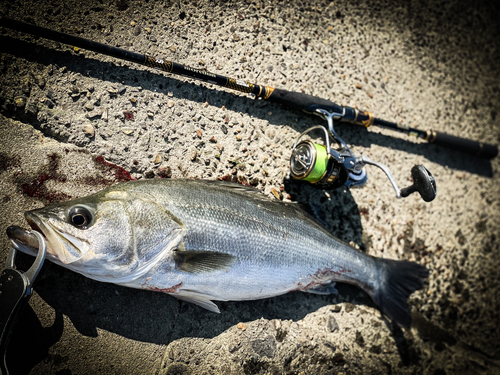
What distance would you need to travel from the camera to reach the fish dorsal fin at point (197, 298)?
2.06m

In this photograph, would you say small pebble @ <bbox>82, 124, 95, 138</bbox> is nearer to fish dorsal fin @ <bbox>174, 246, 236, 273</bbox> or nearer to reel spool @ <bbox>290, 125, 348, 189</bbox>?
fish dorsal fin @ <bbox>174, 246, 236, 273</bbox>

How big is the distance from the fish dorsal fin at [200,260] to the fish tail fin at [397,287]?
148 cm

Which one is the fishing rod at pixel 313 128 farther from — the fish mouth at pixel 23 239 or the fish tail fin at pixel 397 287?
the fish mouth at pixel 23 239

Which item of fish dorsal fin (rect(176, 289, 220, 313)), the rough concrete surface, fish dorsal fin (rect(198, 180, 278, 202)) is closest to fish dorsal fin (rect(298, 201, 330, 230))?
the rough concrete surface

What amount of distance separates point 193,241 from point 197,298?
1.55 feet

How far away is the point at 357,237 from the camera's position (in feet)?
9.79

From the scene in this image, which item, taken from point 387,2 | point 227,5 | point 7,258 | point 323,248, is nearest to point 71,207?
point 7,258

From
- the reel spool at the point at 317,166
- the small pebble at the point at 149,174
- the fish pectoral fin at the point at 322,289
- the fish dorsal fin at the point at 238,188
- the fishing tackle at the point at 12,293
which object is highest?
the reel spool at the point at 317,166

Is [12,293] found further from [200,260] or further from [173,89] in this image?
[173,89]

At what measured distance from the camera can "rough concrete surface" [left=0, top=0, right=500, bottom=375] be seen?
7.13ft

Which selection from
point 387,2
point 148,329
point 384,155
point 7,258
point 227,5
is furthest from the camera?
point 387,2

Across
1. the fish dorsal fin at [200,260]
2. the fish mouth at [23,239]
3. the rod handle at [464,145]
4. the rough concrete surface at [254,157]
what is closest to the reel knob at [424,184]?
the rough concrete surface at [254,157]

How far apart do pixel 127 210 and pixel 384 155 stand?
2568 millimetres

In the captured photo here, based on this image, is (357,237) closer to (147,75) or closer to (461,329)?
(461,329)
